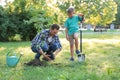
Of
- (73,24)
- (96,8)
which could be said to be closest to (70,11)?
(73,24)

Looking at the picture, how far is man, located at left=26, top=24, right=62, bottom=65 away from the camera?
7.04 meters

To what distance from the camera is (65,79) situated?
4656 mm

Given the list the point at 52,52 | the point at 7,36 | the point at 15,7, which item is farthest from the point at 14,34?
the point at 52,52

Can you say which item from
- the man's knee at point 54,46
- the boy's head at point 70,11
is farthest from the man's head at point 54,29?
the boy's head at point 70,11

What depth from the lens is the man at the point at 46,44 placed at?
23.1 feet

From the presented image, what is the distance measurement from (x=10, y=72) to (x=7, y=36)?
12.2 meters

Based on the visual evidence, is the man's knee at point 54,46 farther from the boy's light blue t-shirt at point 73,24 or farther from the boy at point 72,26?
the boy's light blue t-shirt at point 73,24

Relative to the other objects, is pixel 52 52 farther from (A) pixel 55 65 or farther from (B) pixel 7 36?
(B) pixel 7 36

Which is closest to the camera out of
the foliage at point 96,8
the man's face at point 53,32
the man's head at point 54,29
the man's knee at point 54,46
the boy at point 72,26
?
the man's head at point 54,29

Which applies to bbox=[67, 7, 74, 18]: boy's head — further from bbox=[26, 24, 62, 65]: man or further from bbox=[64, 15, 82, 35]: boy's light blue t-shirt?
bbox=[26, 24, 62, 65]: man

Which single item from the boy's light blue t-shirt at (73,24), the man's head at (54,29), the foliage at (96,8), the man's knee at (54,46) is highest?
the man's head at (54,29)

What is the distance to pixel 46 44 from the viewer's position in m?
7.31

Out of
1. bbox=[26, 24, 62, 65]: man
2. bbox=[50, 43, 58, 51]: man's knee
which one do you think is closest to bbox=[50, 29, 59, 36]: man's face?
bbox=[26, 24, 62, 65]: man

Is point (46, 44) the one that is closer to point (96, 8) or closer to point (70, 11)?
point (70, 11)
